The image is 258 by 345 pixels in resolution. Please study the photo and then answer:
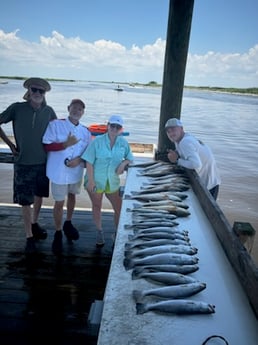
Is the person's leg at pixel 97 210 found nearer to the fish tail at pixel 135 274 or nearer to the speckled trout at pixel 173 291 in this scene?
the fish tail at pixel 135 274

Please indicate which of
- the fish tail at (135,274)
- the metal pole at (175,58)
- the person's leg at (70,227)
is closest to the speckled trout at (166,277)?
the fish tail at (135,274)

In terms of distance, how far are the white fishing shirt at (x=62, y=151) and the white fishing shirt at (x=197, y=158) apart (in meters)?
1.22

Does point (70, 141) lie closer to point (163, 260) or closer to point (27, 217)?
point (27, 217)

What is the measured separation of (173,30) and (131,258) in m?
3.23

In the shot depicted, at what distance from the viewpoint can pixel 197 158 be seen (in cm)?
375

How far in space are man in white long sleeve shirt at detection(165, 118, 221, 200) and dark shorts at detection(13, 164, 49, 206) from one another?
64.5 inches

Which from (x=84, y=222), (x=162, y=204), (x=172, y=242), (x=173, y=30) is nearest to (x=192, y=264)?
(x=172, y=242)

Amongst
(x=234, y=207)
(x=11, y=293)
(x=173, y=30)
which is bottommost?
(x=234, y=207)

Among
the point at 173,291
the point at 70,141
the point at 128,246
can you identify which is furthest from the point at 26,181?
the point at 173,291

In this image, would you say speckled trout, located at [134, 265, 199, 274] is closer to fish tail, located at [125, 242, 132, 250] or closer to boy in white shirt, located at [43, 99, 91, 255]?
fish tail, located at [125, 242, 132, 250]

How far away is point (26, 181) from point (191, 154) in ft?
6.52

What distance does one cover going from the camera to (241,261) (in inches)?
73.6

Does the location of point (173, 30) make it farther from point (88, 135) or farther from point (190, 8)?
point (88, 135)

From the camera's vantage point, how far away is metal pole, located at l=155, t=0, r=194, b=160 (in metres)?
3.99
